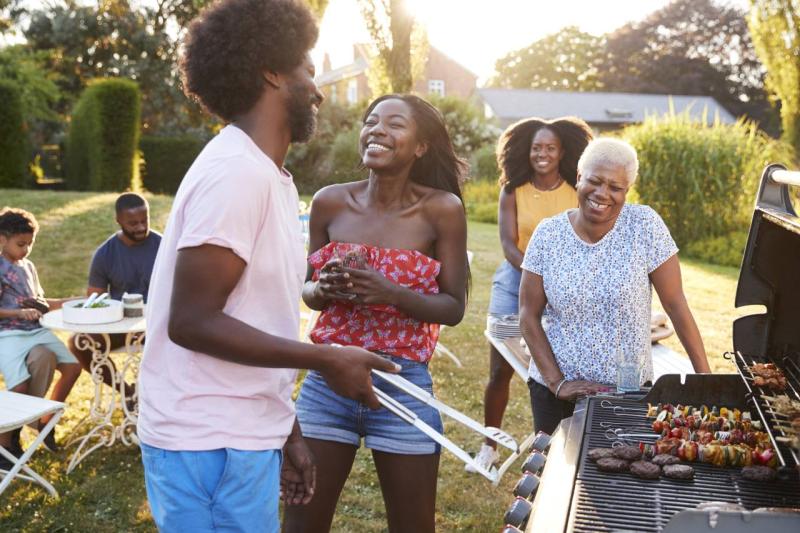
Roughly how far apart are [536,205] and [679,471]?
341 cm

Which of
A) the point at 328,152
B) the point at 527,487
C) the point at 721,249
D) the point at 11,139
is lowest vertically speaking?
the point at 721,249

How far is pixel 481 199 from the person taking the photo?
75.3 ft

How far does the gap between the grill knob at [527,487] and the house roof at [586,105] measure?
139ft

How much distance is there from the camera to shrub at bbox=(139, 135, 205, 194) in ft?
73.9

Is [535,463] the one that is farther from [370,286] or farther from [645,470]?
[370,286]

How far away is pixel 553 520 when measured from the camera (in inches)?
74.0

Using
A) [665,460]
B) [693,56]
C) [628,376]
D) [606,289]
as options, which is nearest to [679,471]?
[665,460]

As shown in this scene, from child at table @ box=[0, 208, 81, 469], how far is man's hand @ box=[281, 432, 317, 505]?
385 centimetres

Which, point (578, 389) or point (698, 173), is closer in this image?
point (578, 389)

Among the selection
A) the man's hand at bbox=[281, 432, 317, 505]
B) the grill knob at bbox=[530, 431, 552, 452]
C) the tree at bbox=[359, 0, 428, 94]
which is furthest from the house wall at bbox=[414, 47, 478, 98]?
the man's hand at bbox=[281, 432, 317, 505]

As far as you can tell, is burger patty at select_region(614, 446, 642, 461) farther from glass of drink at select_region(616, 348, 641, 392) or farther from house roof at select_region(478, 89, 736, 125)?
house roof at select_region(478, 89, 736, 125)

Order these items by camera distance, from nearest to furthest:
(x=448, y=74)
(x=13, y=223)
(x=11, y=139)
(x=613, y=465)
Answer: (x=613, y=465) < (x=13, y=223) < (x=11, y=139) < (x=448, y=74)

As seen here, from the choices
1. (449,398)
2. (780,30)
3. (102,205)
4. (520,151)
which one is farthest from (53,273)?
(780,30)

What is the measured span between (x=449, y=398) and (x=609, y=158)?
166 inches
